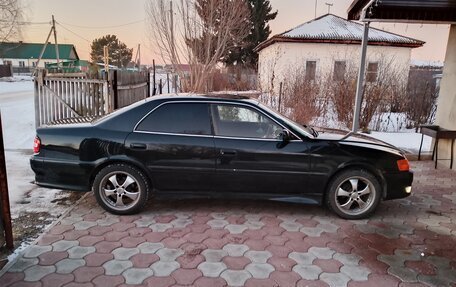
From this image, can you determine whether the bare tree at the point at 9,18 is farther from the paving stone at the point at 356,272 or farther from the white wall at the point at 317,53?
the paving stone at the point at 356,272

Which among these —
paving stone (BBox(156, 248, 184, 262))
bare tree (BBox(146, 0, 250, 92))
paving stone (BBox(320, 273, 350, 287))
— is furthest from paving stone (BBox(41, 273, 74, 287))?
bare tree (BBox(146, 0, 250, 92))

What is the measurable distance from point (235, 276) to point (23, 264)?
78.2 inches

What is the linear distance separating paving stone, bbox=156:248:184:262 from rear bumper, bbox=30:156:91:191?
1530 millimetres

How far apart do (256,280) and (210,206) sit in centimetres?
189

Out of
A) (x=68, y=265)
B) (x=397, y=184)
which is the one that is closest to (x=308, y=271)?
(x=397, y=184)

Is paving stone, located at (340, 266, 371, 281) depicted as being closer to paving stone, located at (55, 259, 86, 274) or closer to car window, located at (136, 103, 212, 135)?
car window, located at (136, 103, 212, 135)

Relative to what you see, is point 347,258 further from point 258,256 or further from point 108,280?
point 108,280

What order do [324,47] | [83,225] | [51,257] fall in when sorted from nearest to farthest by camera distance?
1. [51,257]
2. [83,225]
3. [324,47]

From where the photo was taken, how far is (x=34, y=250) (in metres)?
3.60

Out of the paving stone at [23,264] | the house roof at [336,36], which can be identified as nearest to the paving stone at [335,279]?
the paving stone at [23,264]

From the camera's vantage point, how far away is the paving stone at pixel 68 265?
325 cm

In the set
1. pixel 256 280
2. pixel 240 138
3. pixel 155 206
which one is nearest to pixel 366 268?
pixel 256 280

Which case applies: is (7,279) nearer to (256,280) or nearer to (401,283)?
(256,280)

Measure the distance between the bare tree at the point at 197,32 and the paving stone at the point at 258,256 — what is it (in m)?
12.3
